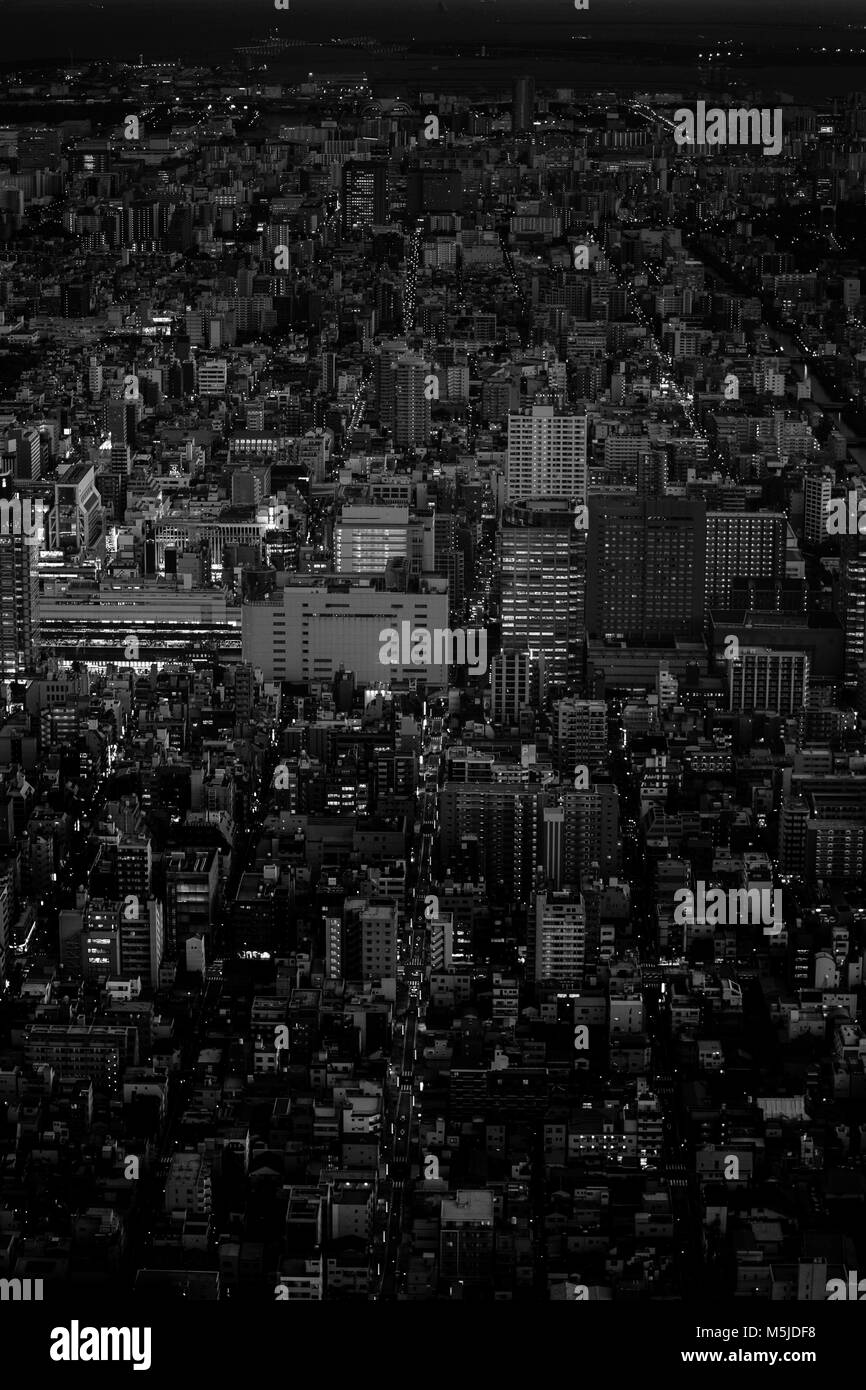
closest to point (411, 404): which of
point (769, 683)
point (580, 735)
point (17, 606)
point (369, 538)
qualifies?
point (369, 538)

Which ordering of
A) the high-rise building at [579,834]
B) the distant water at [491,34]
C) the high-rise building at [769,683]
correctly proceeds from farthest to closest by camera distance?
the high-rise building at [769,683], the high-rise building at [579,834], the distant water at [491,34]

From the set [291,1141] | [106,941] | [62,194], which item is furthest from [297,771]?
[62,194]

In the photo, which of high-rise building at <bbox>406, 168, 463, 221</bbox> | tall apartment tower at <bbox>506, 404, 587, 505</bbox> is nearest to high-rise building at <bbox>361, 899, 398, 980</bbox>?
tall apartment tower at <bbox>506, 404, 587, 505</bbox>

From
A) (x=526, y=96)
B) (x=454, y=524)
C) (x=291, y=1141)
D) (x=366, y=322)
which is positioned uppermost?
(x=526, y=96)

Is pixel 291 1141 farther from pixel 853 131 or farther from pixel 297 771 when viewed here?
pixel 853 131

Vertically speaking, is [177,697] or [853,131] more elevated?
[853,131]

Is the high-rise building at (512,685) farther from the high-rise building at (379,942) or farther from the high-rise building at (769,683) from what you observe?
the high-rise building at (379,942)

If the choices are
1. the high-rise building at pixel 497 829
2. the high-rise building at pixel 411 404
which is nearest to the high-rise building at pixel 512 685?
the high-rise building at pixel 497 829

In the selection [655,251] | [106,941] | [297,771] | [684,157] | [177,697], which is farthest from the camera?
[655,251]
